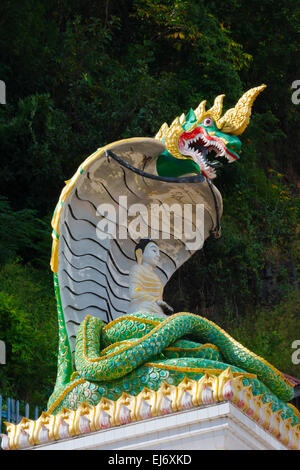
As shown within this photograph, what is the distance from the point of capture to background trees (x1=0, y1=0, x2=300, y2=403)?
13.0 metres

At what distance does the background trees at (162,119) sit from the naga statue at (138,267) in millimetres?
→ 3526

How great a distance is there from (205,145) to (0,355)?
3902 mm

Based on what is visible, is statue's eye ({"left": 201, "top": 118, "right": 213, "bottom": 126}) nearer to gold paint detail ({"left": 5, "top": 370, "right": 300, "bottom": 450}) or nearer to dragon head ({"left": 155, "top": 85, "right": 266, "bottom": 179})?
dragon head ({"left": 155, "top": 85, "right": 266, "bottom": 179})

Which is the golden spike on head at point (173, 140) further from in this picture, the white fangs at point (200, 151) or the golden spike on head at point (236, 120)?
the golden spike on head at point (236, 120)

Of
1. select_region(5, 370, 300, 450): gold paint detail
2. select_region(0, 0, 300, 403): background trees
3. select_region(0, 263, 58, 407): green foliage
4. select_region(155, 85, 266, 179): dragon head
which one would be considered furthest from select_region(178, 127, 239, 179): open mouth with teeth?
select_region(0, 0, 300, 403): background trees

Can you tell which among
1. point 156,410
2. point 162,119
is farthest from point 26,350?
point 156,410

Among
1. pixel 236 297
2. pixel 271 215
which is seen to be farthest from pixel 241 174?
pixel 236 297

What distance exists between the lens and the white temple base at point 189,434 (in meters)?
5.34

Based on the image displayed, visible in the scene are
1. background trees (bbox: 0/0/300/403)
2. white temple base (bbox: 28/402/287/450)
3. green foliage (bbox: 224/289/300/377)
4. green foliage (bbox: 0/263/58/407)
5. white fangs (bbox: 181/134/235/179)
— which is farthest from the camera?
background trees (bbox: 0/0/300/403)

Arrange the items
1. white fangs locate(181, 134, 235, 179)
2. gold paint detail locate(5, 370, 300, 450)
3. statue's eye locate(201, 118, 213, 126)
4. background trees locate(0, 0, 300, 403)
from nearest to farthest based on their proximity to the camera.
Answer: gold paint detail locate(5, 370, 300, 450), white fangs locate(181, 134, 235, 179), statue's eye locate(201, 118, 213, 126), background trees locate(0, 0, 300, 403)

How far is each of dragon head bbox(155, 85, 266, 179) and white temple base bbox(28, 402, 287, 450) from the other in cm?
257

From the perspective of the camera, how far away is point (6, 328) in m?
10.4

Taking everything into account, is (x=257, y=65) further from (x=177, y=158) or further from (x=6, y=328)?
(x=177, y=158)

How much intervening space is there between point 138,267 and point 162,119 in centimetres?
681
